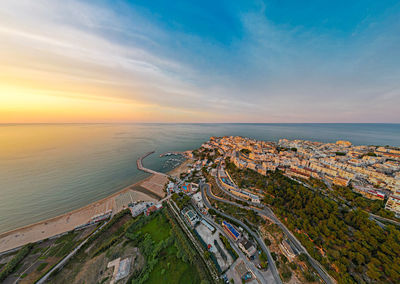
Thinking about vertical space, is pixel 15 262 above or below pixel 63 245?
above

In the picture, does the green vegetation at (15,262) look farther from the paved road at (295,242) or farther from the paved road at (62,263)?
the paved road at (295,242)

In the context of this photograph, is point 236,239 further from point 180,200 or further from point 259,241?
point 180,200

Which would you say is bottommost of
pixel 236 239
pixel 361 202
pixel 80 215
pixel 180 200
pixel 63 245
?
pixel 80 215

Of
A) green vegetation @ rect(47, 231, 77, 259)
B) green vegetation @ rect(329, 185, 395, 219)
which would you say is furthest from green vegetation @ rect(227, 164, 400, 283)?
green vegetation @ rect(47, 231, 77, 259)

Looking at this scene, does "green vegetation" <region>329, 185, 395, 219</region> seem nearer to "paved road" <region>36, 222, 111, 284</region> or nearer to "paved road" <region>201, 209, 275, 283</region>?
"paved road" <region>201, 209, 275, 283</region>

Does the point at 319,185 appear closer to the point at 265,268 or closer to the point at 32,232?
the point at 265,268

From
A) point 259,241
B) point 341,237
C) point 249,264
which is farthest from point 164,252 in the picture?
point 341,237
